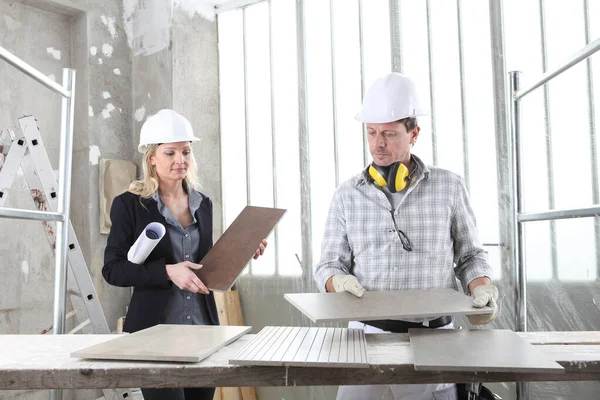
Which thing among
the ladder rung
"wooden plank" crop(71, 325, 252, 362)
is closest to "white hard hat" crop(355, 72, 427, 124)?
"wooden plank" crop(71, 325, 252, 362)

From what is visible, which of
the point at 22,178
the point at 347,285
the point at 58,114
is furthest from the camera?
the point at 58,114

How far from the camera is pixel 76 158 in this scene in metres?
4.39

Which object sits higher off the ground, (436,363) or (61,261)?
(61,261)

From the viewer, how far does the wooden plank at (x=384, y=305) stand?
56.3 inches

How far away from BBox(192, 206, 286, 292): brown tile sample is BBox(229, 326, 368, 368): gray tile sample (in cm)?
64

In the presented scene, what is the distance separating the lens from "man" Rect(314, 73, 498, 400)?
2061mm

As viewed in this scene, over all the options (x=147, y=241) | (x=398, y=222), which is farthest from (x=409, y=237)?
(x=147, y=241)

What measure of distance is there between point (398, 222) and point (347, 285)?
42 centimetres

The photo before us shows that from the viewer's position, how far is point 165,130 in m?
2.58

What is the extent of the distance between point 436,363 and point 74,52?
4234mm

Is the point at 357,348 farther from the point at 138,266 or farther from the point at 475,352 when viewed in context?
the point at 138,266

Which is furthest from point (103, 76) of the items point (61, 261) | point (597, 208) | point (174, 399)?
point (597, 208)

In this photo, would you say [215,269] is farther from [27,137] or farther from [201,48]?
[201,48]

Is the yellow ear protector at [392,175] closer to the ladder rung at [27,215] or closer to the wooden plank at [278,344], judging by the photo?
the wooden plank at [278,344]
